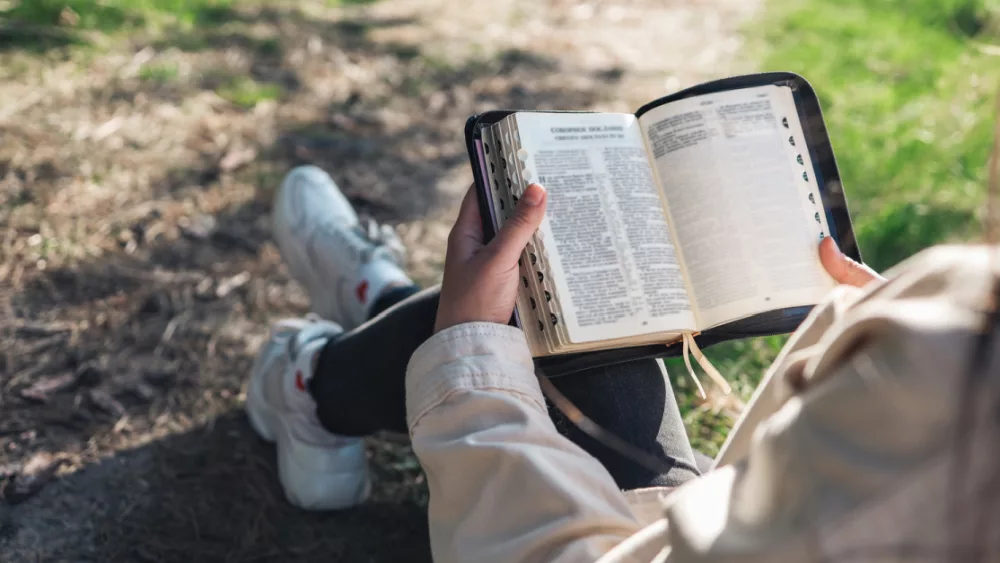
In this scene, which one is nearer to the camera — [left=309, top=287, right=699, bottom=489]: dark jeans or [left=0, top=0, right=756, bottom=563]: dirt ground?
[left=309, top=287, right=699, bottom=489]: dark jeans

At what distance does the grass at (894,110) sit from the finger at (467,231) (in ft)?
3.23

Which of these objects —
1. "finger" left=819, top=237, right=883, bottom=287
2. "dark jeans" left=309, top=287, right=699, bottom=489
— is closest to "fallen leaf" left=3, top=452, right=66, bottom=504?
"dark jeans" left=309, top=287, right=699, bottom=489

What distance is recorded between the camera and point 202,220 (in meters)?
2.41

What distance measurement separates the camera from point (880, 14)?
14.5 ft

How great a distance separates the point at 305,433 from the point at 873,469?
128cm

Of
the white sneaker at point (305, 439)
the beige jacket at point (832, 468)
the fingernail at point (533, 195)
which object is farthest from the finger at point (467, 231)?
the white sneaker at point (305, 439)

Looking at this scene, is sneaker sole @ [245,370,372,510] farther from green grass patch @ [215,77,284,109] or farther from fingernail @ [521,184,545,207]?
green grass patch @ [215,77,284,109]

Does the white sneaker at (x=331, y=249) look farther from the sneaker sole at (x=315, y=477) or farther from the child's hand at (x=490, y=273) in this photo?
the child's hand at (x=490, y=273)

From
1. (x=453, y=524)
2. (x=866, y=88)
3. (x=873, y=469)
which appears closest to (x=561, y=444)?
(x=453, y=524)

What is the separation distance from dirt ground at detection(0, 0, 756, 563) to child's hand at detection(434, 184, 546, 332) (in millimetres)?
758

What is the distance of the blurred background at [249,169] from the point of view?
1.68 meters

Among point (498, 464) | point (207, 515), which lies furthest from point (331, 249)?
point (498, 464)

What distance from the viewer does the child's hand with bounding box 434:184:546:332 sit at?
1.13 meters

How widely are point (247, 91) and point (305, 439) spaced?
73.1 inches
